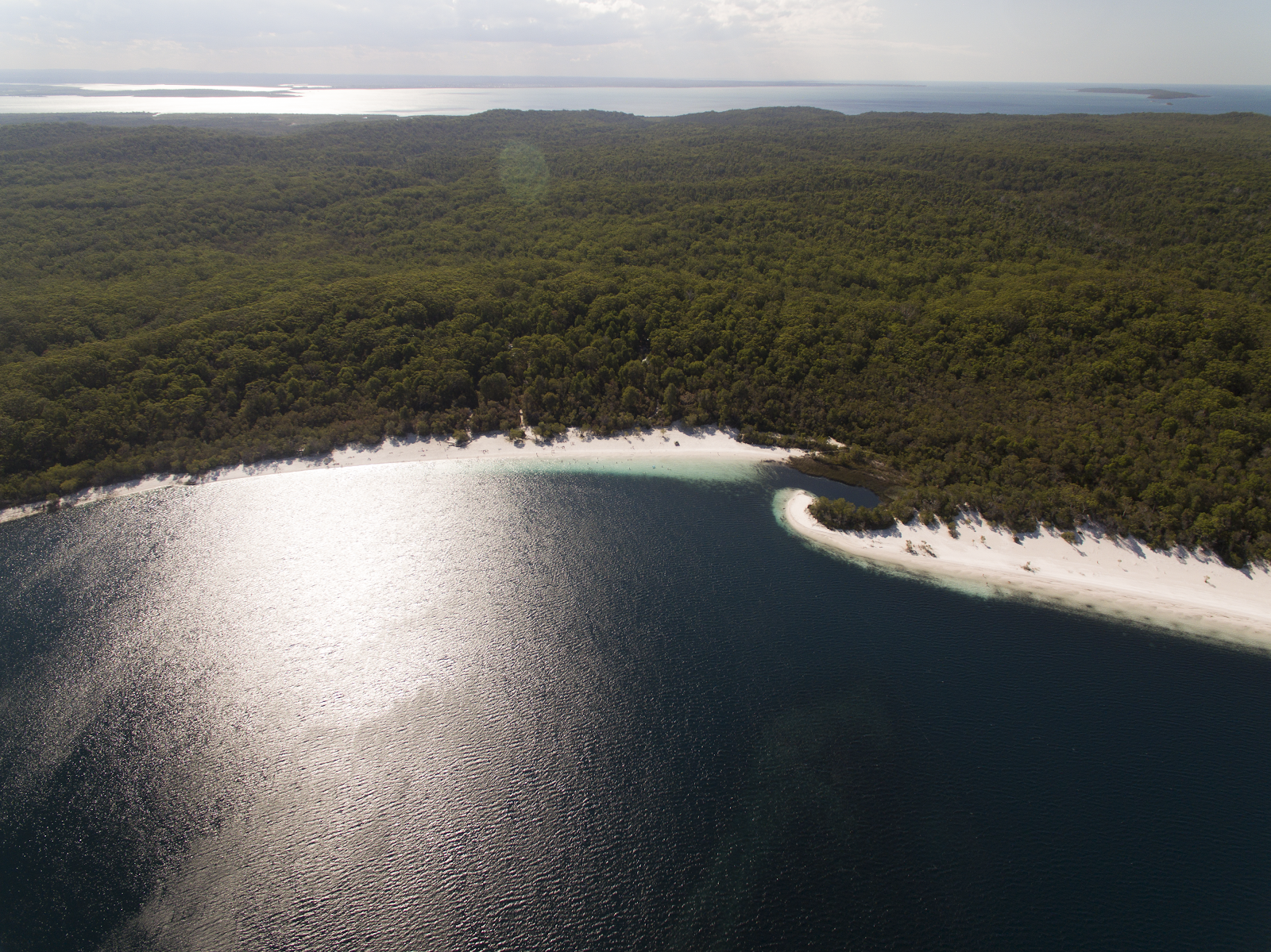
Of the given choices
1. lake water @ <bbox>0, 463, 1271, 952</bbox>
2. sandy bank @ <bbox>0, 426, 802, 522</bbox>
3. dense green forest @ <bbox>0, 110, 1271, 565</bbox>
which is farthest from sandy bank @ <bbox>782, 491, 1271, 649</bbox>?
sandy bank @ <bbox>0, 426, 802, 522</bbox>

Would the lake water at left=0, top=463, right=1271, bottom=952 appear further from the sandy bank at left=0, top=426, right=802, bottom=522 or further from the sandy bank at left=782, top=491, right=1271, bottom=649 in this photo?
the sandy bank at left=0, top=426, right=802, bottom=522

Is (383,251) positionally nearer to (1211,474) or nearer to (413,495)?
(413,495)

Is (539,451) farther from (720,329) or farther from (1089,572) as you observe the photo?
(1089,572)

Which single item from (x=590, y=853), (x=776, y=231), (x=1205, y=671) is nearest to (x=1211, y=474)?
(x=1205, y=671)

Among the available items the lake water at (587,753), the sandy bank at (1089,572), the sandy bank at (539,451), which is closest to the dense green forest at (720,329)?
the sandy bank at (539,451)

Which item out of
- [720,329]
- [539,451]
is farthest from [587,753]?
[720,329]

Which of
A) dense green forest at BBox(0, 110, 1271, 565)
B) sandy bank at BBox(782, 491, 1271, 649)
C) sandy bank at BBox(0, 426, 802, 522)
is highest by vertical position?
dense green forest at BBox(0, 110, 1271, 565)
